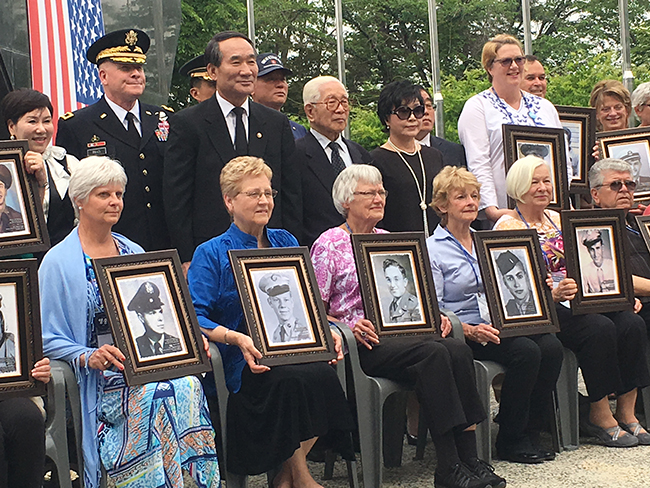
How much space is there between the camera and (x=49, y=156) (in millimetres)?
5301

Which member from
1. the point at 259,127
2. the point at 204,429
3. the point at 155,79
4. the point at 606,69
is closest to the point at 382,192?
the point at 259,127

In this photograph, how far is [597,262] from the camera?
5.90m

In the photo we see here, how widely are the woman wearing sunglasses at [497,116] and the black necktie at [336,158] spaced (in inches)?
36.9

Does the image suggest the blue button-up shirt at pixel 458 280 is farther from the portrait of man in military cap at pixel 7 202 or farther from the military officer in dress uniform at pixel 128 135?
the portrait of man in military cap at pixel 7 202

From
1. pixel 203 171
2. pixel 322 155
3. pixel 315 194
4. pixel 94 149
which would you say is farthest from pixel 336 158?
pixel 94 149

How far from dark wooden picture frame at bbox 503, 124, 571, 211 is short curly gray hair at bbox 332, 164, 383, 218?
126 centimetres

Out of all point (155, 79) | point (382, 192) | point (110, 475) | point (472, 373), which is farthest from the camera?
point (155, 79)

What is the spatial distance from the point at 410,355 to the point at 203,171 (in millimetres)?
1562

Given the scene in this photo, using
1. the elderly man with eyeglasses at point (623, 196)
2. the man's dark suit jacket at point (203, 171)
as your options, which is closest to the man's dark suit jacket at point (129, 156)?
the man's dark suit jacket at point (203, 171)

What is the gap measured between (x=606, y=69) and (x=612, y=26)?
680 cm

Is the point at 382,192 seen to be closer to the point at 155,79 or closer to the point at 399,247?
the point at 399,247

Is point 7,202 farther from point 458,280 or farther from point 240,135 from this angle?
point 458,280

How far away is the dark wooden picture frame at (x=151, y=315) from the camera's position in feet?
14.4

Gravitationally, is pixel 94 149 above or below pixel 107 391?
above
